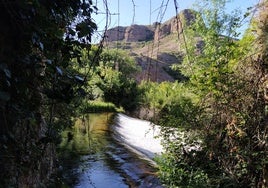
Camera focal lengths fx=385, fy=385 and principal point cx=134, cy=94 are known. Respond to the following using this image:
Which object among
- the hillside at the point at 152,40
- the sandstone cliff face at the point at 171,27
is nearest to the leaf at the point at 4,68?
the hillside at the point at 152,40

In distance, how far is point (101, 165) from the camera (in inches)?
360

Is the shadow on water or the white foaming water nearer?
the shadow on water

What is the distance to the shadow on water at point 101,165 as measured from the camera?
7.60 m

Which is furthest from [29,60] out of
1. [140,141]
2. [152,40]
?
[140,141]

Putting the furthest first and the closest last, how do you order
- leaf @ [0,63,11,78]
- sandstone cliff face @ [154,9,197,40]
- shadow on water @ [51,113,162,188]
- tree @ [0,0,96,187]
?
shadow on water @ [51,113,162,188], sandstone cliff face @ [154,9,197,40], tree @ [0,0,96,187], leaf @ [0,63,11,78]

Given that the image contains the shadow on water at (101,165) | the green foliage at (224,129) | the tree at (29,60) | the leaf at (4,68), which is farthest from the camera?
the shadow on water at (101,165)

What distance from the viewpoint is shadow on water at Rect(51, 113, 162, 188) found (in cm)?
760

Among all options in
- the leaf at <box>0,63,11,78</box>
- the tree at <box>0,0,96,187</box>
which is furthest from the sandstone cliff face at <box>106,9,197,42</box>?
the leaf at <box>0,63,11,78</box>

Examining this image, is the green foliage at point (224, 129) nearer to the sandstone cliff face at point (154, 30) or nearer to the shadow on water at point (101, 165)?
the shadow on water at point (101, 165)

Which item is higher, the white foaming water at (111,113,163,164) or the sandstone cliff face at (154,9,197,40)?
the sandstone cliff face at (154,9,197,40)

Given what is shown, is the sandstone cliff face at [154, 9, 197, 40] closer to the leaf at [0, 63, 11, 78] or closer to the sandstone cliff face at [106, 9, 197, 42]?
the sandstone cliff face at [106, 9, 197, 42]

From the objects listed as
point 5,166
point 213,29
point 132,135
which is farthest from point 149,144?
point 213,29

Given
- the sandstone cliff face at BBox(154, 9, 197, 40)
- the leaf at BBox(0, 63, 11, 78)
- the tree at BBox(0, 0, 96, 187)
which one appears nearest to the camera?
the leaf at BBox(0, 63, 11, 78)

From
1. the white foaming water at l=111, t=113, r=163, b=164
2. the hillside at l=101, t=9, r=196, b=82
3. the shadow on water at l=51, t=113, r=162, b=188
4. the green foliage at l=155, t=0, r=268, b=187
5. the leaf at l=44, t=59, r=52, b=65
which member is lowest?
the white foaming water at l=111, t=113, r=163, b=164
